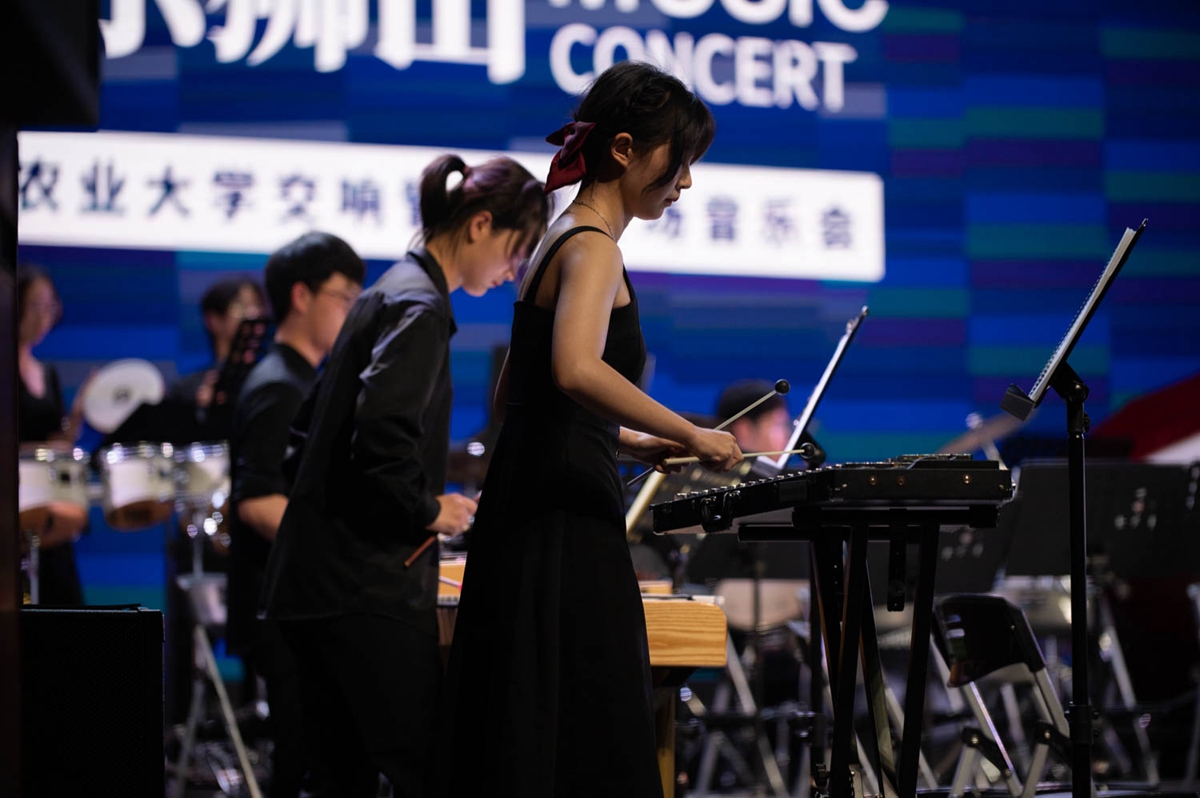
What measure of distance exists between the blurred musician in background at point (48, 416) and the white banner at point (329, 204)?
0.41 meters

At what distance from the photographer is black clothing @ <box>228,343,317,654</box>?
3494 mm

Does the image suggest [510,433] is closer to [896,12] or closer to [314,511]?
[314,511]

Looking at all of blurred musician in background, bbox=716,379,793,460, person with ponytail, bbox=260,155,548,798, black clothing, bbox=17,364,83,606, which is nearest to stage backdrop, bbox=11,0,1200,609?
blurred musician in background, bbox=716,379,793,460

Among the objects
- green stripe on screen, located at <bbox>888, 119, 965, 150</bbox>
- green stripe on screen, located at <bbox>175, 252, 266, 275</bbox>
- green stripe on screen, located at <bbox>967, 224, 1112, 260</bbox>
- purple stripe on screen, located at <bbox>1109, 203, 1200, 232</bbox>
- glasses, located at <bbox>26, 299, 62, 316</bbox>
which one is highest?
green stripe on screen, located at <bbox>888, 119, 965, 150</bbox>

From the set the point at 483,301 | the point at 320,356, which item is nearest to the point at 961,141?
the point at 483,301

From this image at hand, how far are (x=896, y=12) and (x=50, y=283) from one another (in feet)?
14.1

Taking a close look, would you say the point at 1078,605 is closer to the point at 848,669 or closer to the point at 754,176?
the point at 848,669

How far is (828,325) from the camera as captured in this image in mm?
6457

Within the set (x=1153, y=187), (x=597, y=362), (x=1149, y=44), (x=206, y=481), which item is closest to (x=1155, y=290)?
(x=1153, y=187)

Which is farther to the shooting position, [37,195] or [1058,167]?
[1058,167]

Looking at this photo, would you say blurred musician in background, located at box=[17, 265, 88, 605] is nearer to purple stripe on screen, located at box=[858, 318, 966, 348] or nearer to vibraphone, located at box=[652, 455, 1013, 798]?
vibraphone, located at box=[652, 455, 1013, 798]

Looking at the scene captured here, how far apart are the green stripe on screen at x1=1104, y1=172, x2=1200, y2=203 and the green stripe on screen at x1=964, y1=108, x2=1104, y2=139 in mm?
268

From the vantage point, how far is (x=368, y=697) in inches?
99.4

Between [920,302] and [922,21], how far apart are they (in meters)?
1.46
